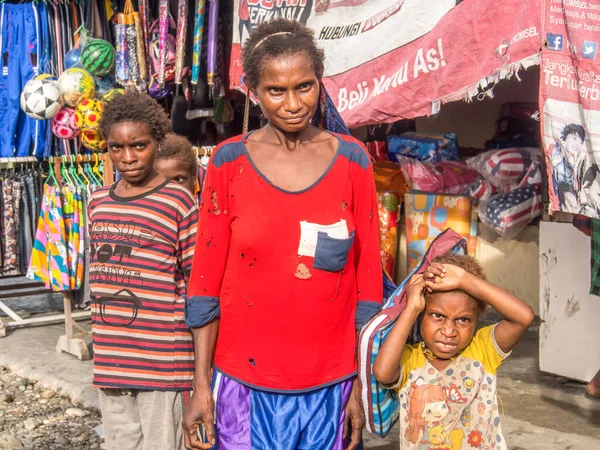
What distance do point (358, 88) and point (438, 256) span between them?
8.27 ft

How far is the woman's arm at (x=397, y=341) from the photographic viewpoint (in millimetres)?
2498

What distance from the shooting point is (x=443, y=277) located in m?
2.55

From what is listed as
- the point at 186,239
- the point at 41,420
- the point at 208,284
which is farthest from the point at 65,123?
the point at 208,284

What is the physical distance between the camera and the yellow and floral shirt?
8.52 ft

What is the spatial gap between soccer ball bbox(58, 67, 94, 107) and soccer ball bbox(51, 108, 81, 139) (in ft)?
0.29

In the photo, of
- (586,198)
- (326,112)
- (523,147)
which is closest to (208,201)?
(326,112)

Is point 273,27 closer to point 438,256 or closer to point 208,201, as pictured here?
point 208,201

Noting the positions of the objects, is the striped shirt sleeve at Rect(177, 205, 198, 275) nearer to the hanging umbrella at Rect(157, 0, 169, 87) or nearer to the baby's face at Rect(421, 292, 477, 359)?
the baby's face at Rect(421, 292, 477, 359)

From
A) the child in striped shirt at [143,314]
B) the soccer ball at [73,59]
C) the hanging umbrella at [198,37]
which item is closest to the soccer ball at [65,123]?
the soccer ball at [73,59]

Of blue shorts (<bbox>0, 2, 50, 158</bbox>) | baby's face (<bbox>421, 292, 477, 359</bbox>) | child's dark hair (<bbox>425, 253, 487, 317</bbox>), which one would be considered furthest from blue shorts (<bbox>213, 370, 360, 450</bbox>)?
blue shorts (<bbox>0, 2, 50, 158</bbox>)

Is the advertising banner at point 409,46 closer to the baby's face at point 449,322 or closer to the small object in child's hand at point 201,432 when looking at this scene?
the baby's face at point 449,322

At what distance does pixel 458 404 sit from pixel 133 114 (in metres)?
1.69

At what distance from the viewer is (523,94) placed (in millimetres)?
7332

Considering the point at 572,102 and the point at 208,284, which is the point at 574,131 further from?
the point at 208,284
